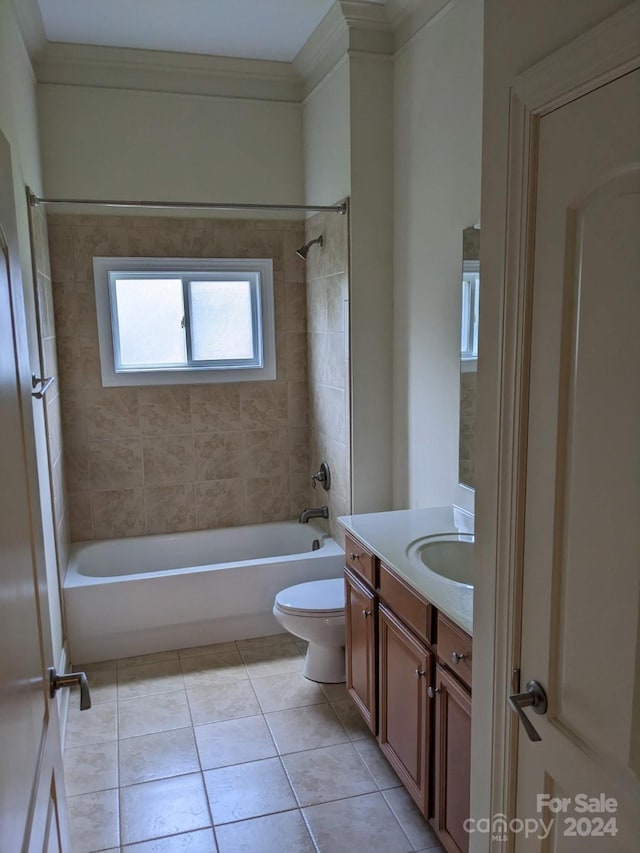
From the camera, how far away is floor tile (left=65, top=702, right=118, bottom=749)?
2.68 meters

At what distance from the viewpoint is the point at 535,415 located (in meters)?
1.15

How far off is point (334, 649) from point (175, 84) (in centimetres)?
297

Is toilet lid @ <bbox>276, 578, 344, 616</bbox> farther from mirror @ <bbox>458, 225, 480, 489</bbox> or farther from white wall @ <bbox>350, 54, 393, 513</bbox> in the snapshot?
mirror @ <bbox>458, 225, 480, 489</bbox>

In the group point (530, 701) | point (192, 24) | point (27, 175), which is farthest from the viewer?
point (192, 24)

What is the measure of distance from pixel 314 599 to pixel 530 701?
181 cm

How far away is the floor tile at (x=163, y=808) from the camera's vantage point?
2170 mm

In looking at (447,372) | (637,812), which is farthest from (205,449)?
(637,812)

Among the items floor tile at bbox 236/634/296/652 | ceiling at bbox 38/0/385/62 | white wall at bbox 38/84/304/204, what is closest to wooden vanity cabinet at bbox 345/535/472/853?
floor tile at bbox 236/634/296/652

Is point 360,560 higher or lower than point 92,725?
higher

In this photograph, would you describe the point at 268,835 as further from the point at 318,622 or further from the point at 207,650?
the point at 207,650

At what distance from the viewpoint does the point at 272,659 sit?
3.29m

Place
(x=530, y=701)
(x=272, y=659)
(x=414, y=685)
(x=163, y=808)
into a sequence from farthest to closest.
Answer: (x=272, y=659), (x=163, y=808), (x=414, y=685), (x=530, y=701)

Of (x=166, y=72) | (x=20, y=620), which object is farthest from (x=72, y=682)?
(x=166, y=72)

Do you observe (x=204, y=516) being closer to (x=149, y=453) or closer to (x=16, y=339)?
(x=149, y=453)
